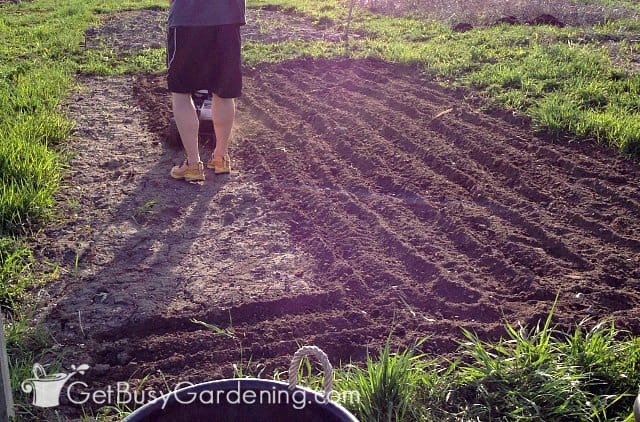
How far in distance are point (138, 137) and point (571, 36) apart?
643 centimetres

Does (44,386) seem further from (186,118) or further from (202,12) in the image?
(202,12)

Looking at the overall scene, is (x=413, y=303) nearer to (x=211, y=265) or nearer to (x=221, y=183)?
(x=211, y=265)

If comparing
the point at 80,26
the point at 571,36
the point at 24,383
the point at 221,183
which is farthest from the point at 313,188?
the point at 80,26

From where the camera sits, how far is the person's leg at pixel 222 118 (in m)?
4.44

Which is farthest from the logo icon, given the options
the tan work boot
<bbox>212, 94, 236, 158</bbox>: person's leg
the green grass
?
the green grass

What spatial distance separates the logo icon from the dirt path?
0.15 meters

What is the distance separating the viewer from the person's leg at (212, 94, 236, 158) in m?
4.44

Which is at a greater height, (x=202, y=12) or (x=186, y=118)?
(x=202, y=12)

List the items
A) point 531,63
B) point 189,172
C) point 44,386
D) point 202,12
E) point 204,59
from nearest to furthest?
point 44,386 → point 202,12 → point 204,59 → point 189,172 → point 531,63

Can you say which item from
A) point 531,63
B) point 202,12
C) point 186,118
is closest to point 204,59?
point 202,12

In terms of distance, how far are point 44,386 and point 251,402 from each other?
1.16 m

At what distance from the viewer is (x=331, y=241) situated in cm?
367

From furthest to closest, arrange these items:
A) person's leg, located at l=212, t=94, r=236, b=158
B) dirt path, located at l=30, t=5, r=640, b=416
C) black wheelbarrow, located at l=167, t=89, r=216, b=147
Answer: black wheelbarrow, located at l=167, t=89, r=216, b=147 → person's leg, located at l=212, t=94, r=236, b=158 → dirt path, located at l=30, t=5, r=640, b=416

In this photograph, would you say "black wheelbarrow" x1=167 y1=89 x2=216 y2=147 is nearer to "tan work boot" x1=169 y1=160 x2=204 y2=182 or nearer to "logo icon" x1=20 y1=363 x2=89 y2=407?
"tan work boot" x1=169 y1=160 x2=204 y2=182
